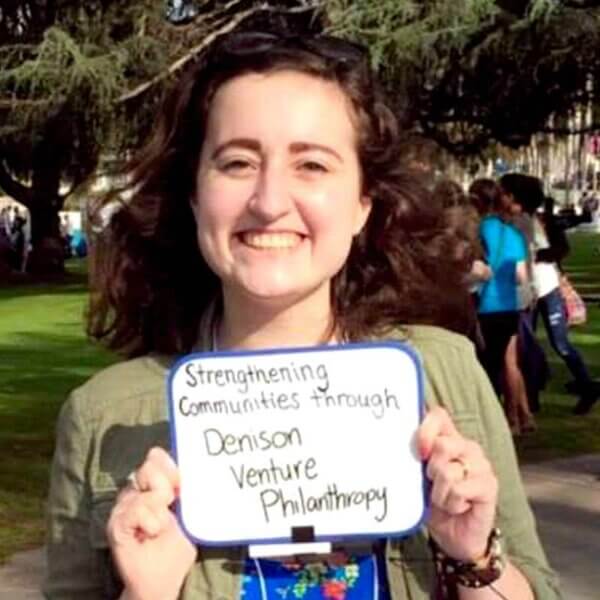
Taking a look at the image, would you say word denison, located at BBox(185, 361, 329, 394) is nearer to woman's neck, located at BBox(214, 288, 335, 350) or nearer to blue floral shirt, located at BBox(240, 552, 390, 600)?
woman's neck, located at BBox(214, 288, 335, 350)

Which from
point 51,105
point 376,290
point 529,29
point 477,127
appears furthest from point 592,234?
point 376,290

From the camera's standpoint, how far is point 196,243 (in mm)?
2512

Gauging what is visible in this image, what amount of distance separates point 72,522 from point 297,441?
352 mm

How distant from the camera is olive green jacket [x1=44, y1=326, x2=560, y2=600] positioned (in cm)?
228

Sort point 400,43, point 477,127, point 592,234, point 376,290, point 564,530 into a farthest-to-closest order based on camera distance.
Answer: point 592,234
point 477,127
point 400,43
point 564,530
point 376,290

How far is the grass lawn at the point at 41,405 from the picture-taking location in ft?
27.1

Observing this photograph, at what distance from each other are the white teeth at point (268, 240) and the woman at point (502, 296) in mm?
8102

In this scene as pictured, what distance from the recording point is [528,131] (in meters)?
25.2

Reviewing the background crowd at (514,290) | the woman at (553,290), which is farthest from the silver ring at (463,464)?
the woman at (553,290)

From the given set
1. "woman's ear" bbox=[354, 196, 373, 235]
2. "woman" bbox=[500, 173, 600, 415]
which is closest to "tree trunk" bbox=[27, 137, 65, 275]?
"woman" bbox=[500, 173, 600, 415]

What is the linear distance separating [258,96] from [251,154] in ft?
0.31

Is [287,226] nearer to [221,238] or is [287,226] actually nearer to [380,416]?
[221,238]

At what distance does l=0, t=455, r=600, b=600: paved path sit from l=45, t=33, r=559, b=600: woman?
4.15 meters

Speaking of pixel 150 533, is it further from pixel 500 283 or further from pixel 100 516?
pixel 500 283
